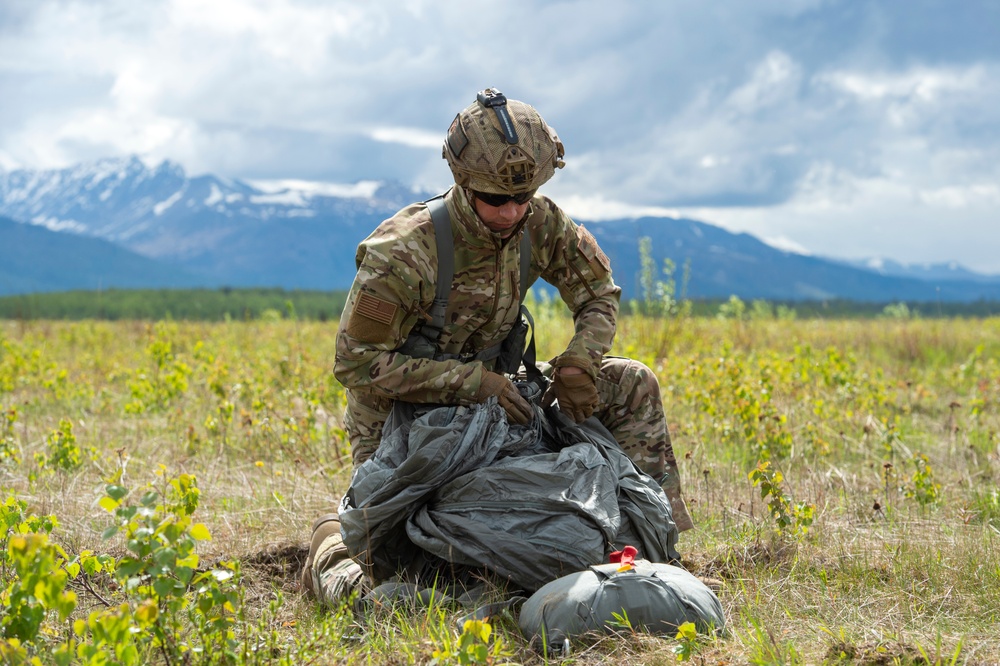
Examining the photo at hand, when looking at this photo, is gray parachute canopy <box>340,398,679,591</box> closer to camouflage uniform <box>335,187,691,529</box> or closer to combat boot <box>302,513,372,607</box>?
combat boot <box>302,513,372,607</box>

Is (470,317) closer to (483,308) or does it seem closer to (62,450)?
(483,308)

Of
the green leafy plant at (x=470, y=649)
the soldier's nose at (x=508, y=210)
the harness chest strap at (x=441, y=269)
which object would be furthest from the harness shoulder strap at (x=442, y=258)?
the green leafy plant at (x=470, y=649)

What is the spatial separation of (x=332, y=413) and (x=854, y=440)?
3844 mm

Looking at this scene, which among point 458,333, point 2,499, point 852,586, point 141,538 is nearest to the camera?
point 141,538

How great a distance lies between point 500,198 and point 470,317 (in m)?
0.60

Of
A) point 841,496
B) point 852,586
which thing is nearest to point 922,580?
point 852,586

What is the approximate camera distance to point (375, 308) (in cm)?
378

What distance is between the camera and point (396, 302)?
3.82 metres

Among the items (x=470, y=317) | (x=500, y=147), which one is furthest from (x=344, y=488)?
(x=500, y=147)

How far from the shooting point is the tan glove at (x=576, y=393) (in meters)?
4.12

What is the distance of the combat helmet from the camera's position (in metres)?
3.72

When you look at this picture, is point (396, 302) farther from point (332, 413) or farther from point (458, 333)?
point (332, 413)

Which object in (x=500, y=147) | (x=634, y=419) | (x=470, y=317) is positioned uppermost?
(x=500, y=147)

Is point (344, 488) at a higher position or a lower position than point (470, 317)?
lower
